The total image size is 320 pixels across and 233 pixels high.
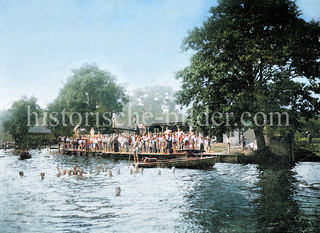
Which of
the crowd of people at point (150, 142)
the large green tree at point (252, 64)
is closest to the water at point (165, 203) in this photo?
the large green tree at point (252, 64)

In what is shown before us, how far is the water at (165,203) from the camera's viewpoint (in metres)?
8.48

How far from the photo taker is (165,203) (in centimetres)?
1112

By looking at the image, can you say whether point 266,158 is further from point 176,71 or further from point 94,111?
point 94,111

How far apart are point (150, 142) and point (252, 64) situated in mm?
11360

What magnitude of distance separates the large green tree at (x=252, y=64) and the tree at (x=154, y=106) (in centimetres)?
1403

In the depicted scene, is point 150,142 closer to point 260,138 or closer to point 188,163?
point 188,163

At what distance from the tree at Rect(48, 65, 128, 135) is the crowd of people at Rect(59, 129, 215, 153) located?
411cm

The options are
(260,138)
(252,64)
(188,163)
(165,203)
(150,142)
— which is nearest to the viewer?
(165,203)

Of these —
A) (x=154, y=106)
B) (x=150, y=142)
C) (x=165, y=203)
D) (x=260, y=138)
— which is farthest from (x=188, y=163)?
(x=154, y=106)

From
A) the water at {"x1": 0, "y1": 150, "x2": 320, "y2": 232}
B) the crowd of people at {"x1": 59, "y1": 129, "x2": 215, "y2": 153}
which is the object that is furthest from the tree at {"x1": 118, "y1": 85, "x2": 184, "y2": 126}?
the water at {"x1": 0, "y1": 150, "x2": 320, "y2": 232}

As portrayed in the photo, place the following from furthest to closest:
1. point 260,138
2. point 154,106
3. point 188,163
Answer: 1. point 154,106
2. point 260,138
3. point 188,163

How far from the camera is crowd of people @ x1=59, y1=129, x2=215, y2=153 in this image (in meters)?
23.9

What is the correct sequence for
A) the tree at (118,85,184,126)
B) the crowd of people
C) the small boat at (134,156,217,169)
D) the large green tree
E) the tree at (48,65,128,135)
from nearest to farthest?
the large green tree
the tree at (48,65,128,135)
the small boat at (134,156,217,169)
the crowd of people
the tree at (118,85,184,126)

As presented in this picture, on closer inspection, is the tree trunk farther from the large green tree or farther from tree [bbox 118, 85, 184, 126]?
tree [bbox 118, 85, 184, 126]
